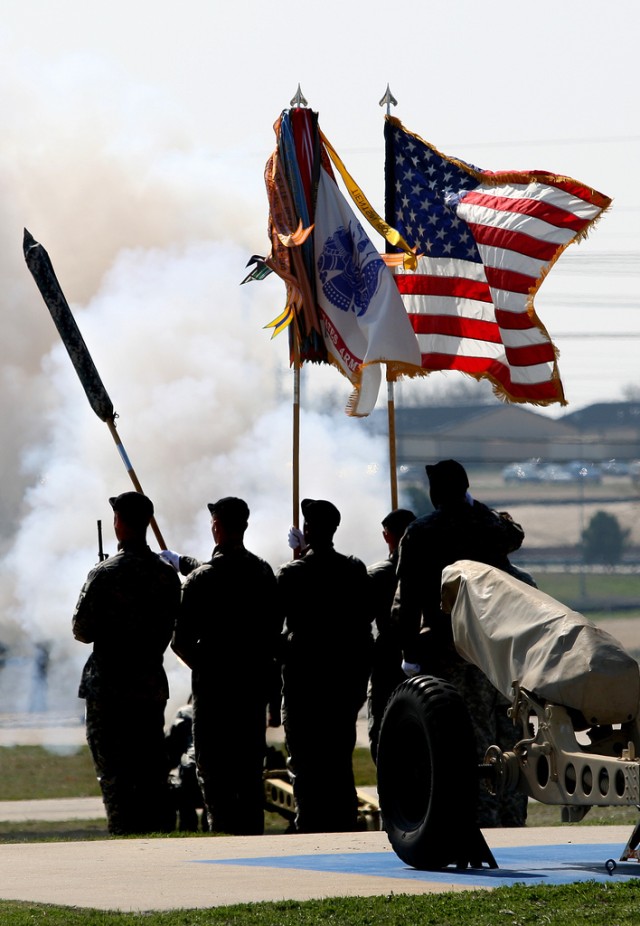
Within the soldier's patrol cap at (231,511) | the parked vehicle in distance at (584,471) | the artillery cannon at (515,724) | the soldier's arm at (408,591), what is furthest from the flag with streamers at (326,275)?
the parked vehicle in distance at (584,471)

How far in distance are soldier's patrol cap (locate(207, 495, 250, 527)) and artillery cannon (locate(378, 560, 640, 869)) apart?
2.15 metres

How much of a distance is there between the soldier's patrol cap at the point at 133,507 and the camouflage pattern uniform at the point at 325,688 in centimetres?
103

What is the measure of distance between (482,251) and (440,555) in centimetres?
438

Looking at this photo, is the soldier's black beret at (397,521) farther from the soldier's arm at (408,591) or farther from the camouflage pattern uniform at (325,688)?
the soldier's arm at (408,591)

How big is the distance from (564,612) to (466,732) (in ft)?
1.94

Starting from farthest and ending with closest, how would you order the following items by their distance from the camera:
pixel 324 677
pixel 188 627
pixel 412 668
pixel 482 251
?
pixel 482 251, pixel 324 677, pixel 188 627, pixel 412 668

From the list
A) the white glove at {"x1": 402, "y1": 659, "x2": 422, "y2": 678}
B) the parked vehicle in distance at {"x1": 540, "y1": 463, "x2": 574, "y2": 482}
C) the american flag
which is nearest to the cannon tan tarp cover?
the white glove at {"x1": 402, "y1": 659, "x2": 422, "y2": 678}

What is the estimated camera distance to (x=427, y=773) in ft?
24.0

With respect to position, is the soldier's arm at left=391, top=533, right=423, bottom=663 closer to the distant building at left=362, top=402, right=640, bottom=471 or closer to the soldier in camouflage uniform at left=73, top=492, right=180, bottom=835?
the soldier in camouflage uniform at left=73, top=492, right=180, bottom=835

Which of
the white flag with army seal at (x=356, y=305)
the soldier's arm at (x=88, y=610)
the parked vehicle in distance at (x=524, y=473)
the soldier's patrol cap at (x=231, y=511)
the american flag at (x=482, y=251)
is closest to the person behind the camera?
the soldier's arm at (x=88, y=610)

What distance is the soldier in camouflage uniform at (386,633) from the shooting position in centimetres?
1030

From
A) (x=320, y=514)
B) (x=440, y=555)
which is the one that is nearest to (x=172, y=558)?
(x=320, y=514)

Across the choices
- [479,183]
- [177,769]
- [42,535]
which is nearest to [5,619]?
[42,535]

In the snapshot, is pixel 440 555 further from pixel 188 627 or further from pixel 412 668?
pixel 188 627
